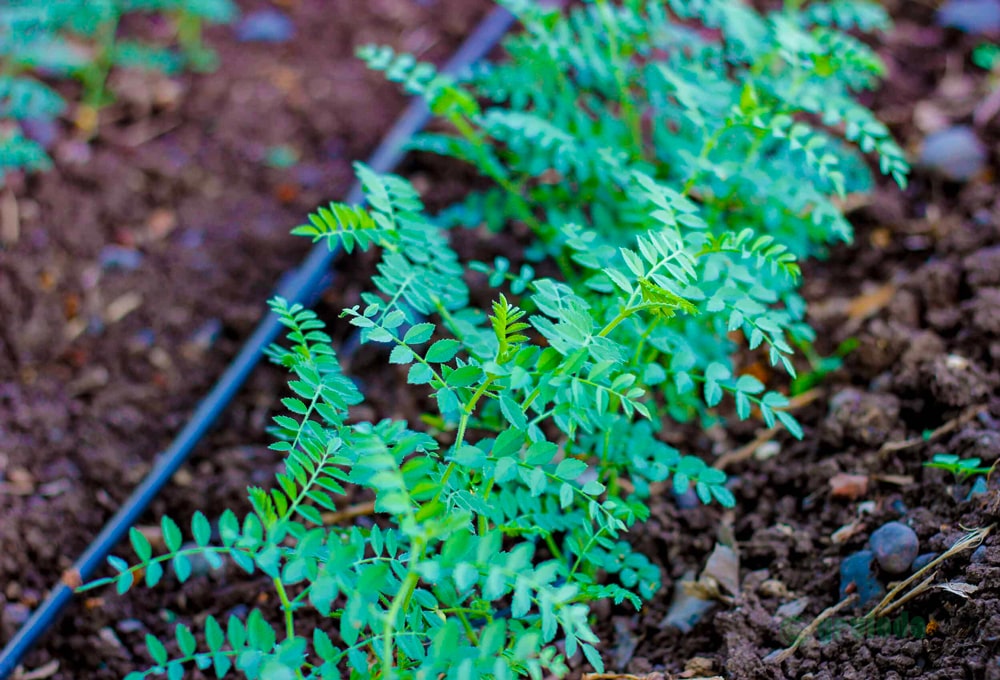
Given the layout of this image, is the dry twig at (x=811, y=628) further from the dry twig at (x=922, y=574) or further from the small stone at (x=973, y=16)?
Answer: the small stone at (x=973, y=16)

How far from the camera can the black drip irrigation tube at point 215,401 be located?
1.88 metres

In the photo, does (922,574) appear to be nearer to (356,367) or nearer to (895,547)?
(895,547)

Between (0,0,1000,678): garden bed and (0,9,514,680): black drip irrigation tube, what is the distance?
1.8 inches

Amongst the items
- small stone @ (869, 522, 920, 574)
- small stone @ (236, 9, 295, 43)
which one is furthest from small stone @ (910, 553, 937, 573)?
small stone @ (236, 9, 295, 43)

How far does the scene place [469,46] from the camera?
316 cm

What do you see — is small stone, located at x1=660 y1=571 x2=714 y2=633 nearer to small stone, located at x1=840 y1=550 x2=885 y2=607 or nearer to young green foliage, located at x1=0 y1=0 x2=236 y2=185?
small stone, located at x1=840 y1=550 x2=885 y2=607

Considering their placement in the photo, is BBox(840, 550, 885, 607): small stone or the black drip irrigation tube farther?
the black drip irrigation tube

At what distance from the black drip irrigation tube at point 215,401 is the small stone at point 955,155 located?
1.45m

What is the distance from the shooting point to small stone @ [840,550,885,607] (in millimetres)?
1651

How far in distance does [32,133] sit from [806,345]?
8.27 ft

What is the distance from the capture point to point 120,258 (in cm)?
269

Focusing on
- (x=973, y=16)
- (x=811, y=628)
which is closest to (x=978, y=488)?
(x=811, y=628)

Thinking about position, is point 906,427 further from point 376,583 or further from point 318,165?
point 318,165

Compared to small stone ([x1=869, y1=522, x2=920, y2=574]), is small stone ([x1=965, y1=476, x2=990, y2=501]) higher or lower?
small stone ([x1=965, y1=476, x2=990, y2=501])
